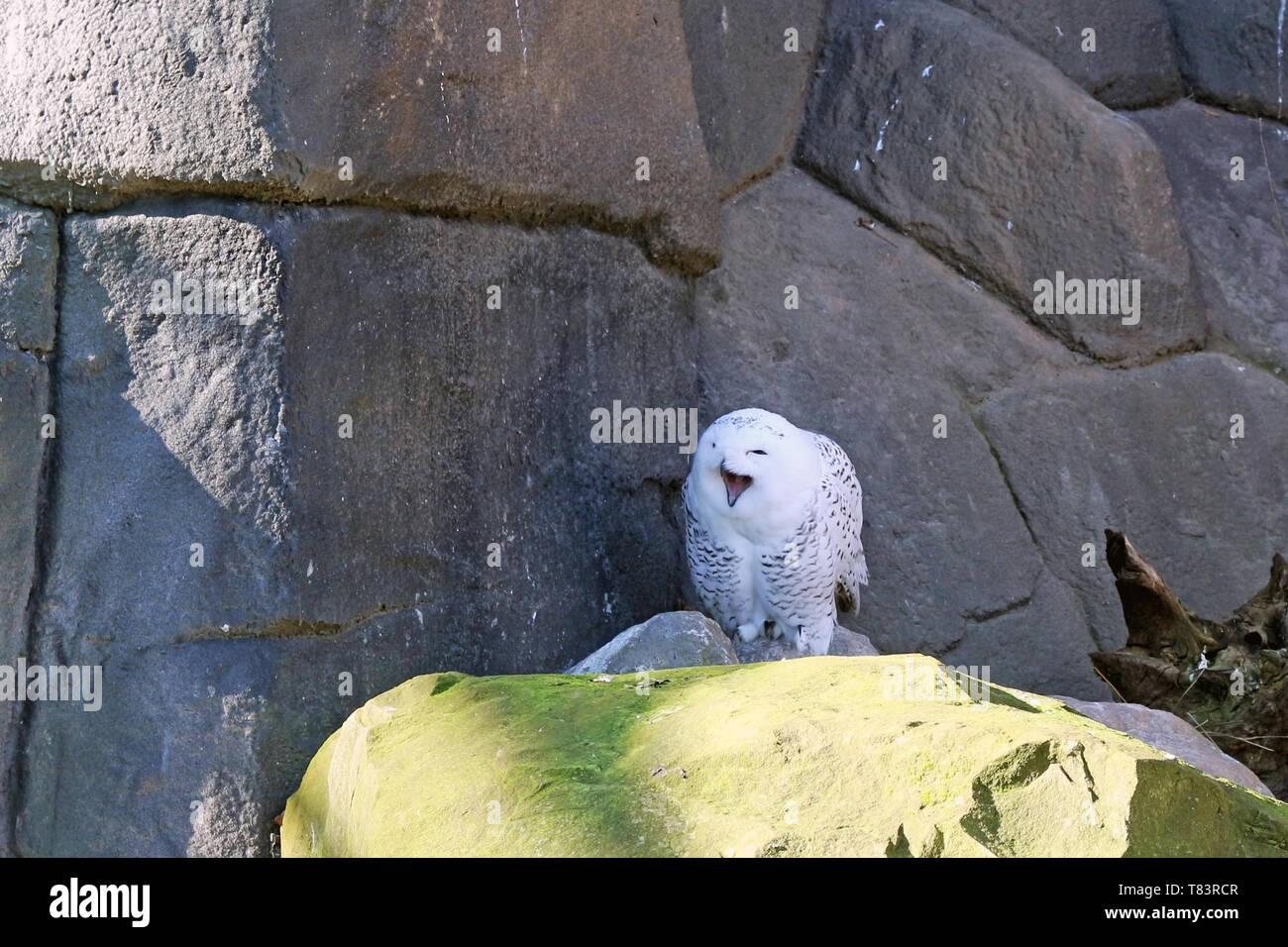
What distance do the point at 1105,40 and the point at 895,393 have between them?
1.73 metres

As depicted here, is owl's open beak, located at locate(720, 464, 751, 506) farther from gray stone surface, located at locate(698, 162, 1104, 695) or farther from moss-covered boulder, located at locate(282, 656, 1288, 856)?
moss-covered boulder, located at locate(282, 656, 1288, 856)

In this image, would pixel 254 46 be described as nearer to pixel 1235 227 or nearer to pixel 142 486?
pixel 142 486

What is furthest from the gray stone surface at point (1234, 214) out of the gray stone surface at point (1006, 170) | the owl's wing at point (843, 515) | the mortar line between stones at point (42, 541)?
the mortar line between stones at point (42, 541)

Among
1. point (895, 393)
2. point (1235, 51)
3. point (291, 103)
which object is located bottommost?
point (895, 393)

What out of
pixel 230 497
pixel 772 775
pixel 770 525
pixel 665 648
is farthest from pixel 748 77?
pixel 772 775

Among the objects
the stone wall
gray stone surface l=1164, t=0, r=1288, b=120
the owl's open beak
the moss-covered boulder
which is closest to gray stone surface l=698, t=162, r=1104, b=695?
the stone wall

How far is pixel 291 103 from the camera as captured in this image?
330 centimetres

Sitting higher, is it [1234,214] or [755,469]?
[1234,214]

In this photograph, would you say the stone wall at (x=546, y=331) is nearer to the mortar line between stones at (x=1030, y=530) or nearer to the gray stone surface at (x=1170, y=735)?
the mortar line between stones at (x=1030, y=530)

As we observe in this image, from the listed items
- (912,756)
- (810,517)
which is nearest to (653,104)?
(810,517)

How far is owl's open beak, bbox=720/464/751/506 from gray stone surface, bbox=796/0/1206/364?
161cm

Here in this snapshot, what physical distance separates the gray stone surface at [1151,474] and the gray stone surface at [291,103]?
6.78 feet

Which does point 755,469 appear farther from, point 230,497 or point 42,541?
point 42,541

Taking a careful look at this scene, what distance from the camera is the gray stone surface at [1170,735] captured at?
364 centimetres
